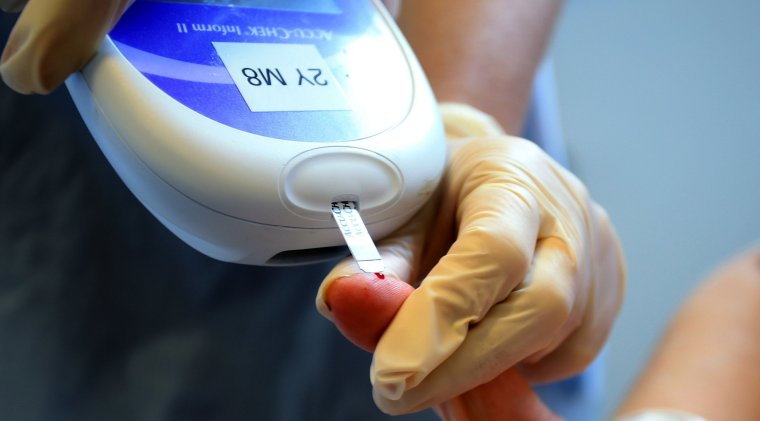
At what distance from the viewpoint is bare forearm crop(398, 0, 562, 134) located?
0.84 meters

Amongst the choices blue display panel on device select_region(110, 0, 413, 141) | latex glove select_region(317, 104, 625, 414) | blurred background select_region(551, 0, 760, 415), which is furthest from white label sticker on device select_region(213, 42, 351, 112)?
blurred background select_region(551, 0, 760, 415)

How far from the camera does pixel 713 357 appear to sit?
1.95ft

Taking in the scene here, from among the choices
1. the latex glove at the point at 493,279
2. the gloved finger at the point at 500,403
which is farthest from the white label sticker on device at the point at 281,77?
the gloved finger at the point at 500,403

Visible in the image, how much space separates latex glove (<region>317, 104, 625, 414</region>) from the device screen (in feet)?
A: 0.50

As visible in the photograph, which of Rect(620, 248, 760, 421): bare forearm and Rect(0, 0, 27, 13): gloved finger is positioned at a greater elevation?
Rect(0, 0, 27, 13): gloved finger

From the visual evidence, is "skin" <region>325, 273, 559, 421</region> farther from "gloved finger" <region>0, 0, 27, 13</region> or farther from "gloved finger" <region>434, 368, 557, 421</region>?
"gloved finger" <region>0, 0, 27, 13</region>

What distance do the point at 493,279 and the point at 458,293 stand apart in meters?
0.03

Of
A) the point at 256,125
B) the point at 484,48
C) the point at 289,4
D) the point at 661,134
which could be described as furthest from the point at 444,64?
the point at 661,134

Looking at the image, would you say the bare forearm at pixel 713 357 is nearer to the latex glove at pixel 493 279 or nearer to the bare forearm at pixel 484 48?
the latex glove at pixel 493 279

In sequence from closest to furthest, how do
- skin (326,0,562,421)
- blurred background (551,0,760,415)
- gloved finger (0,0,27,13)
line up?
1. gloved finger (0,0,27,13)
2. skin (326,0,562,421)
3. blurred background (551,0,760,415)

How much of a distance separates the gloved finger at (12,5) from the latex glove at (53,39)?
37mm

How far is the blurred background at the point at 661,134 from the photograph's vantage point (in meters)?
1.09

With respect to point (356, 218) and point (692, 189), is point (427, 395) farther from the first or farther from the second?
point (692, 189)

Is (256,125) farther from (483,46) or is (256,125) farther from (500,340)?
(483,46)
